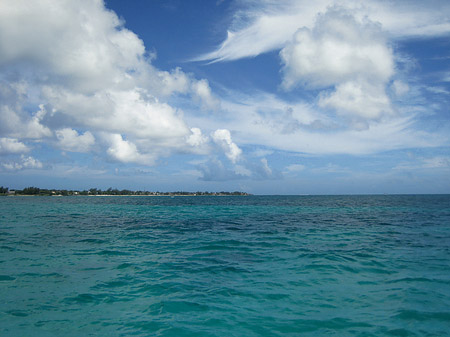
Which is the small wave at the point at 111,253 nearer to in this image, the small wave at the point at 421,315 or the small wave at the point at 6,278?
the small wave at the point at 6,278

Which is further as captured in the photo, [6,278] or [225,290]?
[6,278]

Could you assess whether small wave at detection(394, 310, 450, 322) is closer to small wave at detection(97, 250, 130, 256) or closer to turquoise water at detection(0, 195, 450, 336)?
turquoise water at detection(0, 195, 450, 336)

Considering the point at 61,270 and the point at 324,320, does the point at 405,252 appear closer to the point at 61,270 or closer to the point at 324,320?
the point at 324,320

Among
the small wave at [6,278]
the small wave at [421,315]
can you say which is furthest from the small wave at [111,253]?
the small wave at [421,315]

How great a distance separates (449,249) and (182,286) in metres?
18.6

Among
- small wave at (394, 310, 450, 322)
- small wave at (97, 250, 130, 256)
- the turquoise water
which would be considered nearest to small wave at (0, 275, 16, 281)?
the turquoise water

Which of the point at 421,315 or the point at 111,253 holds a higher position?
the point at 421,315

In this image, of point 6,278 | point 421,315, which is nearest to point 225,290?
point 421,315

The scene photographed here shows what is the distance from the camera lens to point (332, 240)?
23.8 m

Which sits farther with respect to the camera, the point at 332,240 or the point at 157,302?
the point at 332,240

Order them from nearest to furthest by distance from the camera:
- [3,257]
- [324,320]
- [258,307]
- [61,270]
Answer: [324,320] → [258,307] → [61,270] → [3,257]

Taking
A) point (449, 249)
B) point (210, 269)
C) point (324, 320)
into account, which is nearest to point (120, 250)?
point (210, 269)

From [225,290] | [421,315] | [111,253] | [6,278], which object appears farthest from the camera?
[111,253]

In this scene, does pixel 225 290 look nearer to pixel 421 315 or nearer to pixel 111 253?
pixel 421 315
